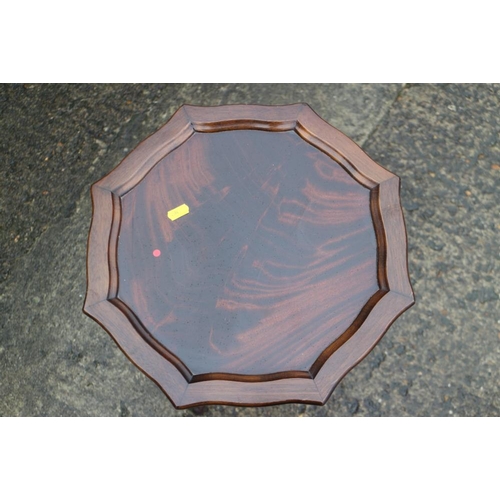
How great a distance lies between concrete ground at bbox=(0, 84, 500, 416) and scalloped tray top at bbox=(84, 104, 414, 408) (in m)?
0.56

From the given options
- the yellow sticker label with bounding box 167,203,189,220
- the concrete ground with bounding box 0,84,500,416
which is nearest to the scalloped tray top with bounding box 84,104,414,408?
the yellow sticker label with bounding box 167,203,189,220

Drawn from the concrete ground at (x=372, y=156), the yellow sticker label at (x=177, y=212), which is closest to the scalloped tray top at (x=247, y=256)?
the yellow sticker label at (x=177, y=212)

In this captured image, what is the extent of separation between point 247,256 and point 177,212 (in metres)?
0.25

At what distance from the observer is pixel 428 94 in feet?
7.67

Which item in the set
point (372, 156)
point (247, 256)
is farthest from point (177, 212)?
point (372, 156)

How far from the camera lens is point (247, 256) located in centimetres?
157

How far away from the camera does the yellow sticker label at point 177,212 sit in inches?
63.8

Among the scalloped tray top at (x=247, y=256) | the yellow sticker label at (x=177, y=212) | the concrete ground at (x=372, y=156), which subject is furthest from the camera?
the concrete ground at (x=372, y=156)

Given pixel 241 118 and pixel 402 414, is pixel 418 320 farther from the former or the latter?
pixel 241 118

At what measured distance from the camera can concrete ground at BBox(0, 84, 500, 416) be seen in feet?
6.55

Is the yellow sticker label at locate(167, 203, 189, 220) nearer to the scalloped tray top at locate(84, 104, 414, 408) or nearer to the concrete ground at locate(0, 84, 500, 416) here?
the scalloped tray top at locate(84, 104, 414, 408)

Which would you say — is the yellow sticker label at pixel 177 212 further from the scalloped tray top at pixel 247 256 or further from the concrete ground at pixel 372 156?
the concrete ground at pixel 372 156

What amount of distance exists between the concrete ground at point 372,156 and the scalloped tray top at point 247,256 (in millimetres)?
564

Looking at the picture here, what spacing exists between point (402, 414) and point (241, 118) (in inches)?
45.4
